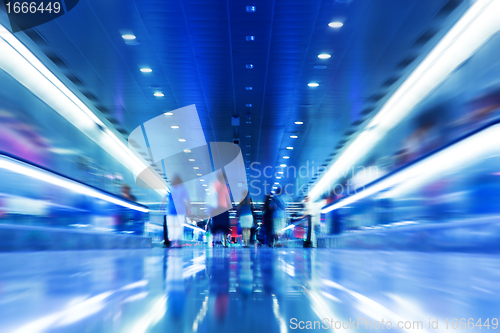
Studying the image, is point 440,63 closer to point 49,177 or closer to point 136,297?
point 136,297

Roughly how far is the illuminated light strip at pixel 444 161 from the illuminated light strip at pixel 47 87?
9.93 m

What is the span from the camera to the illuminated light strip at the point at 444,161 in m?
6.68

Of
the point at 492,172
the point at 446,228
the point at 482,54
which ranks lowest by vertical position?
the point at 446,228

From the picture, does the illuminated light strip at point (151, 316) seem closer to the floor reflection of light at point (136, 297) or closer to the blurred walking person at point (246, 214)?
the floor reflection of light at point (136, 297)

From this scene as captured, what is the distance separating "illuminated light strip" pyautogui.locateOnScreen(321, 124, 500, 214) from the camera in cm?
668

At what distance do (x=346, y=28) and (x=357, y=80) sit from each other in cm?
306

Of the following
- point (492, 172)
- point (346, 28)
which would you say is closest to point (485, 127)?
point (492, 172)

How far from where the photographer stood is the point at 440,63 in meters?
9.48

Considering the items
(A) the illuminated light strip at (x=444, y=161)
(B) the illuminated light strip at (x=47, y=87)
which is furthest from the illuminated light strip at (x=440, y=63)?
(B) the illuminated light strip at (x=47, y=87)

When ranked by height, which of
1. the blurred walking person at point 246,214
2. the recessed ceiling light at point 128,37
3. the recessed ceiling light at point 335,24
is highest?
the recessed ceiling light at point 128,37

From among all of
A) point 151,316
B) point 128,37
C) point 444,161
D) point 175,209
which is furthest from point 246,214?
point 151,316

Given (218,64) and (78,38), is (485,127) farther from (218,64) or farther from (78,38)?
(78,38)

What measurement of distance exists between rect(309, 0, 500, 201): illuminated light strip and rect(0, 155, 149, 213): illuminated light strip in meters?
9.94

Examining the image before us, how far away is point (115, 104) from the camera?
43.0 feet
